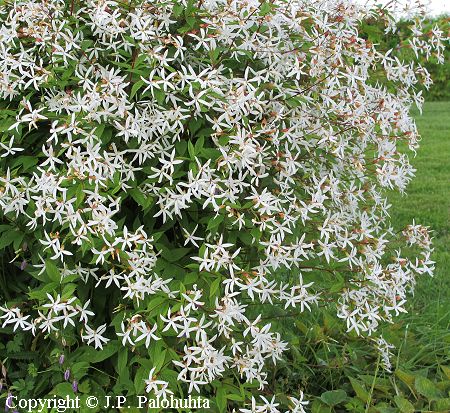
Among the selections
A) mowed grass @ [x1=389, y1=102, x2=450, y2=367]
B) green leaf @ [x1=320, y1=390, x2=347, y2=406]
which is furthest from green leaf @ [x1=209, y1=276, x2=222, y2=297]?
mowed grass @ [x1=389, y1=102, x2=450, y2=367]

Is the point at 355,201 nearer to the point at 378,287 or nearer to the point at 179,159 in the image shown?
the point at 378,287

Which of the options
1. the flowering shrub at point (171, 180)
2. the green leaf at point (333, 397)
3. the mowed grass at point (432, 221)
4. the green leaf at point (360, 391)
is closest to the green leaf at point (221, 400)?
the flowering shrub at point (171, 180)

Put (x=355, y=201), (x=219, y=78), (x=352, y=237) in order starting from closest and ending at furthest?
(x=219, y=78), (x=352, y=237), (x=355, y=201)

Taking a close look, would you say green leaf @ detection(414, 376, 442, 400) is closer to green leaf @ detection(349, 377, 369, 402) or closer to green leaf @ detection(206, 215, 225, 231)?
green leaf @ detection(349, 377, 369, 402)

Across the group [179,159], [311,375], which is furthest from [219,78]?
[311,375]

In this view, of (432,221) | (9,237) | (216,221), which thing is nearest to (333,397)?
(216,221)

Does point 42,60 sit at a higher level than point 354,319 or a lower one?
higher

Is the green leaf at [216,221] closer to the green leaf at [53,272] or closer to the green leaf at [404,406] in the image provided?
the green leaf at [53,272]
